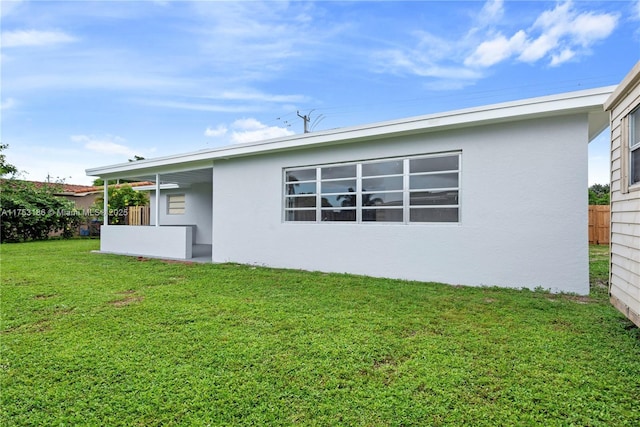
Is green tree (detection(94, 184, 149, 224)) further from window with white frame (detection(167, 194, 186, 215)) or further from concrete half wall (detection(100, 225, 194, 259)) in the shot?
concrete half wall (detection(100, 225, 194, 259))

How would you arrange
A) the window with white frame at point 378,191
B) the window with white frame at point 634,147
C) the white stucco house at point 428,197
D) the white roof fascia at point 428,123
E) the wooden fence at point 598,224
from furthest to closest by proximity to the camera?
the wooden fence at point 598,224 → the window with white frame at point 378,191 → the white stucco house at point 428,197 → the white roof fascia at point 428,123 → the window with white frame at point 634,147

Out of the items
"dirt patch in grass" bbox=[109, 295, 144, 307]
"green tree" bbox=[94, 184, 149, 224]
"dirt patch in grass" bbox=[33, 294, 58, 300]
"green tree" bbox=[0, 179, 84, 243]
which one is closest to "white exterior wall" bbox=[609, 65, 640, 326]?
"dirt patch in grass" bbox=[109, 295, 144, 307]

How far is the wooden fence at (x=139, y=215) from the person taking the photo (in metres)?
17.6

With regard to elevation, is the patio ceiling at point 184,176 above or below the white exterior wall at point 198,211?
above

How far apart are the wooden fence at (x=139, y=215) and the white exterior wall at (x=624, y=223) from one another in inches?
708

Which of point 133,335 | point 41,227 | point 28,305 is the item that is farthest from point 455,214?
point 41,227

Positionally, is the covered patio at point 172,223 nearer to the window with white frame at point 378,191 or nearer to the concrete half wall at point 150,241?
the concrete half wall at point 150,241

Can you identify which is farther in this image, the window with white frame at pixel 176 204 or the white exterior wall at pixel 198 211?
the window with white frame at pixel 176 204

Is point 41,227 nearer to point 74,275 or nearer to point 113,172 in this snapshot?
point 113,172

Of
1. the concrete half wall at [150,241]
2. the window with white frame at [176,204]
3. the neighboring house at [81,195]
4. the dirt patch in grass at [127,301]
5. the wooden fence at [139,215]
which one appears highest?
the neighboring house at [81,195]

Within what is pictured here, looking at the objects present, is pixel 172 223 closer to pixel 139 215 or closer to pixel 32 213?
pixel 139 215

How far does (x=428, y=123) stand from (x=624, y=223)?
3.22 m

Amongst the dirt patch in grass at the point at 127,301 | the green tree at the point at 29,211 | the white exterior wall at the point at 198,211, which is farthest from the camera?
the green tree at the point at 29,211

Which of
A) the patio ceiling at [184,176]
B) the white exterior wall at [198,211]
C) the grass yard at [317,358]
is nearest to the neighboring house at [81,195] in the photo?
the white exterior wall at [198,211]
